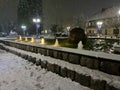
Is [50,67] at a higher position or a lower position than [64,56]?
lower

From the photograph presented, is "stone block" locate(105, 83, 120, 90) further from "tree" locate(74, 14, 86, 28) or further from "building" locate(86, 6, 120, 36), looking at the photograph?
"tree" locate(74, 14, 86, 28)

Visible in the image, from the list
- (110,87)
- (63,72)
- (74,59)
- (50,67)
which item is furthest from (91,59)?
(50,67)

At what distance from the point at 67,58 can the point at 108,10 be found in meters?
44.2

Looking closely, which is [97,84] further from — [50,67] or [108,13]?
[108,13]

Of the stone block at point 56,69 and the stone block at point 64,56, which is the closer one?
the stone block at point 56,69

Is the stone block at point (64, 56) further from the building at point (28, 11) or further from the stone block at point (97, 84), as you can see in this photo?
the building at point (28, 11)

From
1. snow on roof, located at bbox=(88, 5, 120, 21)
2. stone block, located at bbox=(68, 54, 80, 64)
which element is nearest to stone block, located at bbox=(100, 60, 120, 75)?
stone block, located at bbox=(68, 54, 80, 64)

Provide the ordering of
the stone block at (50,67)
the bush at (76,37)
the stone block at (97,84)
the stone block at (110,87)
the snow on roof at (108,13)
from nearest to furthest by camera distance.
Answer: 1. the stone block at (110,87)
2. the stone block at (97,84)
3. the stone block at (50,67)
4. the bush at (76,37)
5. the snow on roof at (108,13)

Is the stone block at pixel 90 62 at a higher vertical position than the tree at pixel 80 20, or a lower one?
lower

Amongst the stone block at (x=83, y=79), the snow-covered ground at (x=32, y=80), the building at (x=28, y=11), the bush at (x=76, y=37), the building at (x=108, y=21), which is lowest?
the snow-covered ground at (x=32, y=80)

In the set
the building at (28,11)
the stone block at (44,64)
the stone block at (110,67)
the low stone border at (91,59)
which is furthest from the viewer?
the building at (28,11)

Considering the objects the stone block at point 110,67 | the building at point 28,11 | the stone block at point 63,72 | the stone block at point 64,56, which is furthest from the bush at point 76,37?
the building at point 28,11

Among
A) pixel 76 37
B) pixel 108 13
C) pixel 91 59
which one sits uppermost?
pixel 108 13

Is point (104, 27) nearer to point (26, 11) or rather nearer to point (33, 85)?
point (26, 11)
